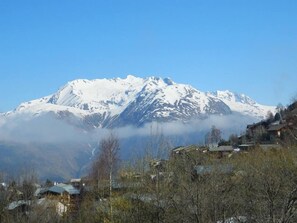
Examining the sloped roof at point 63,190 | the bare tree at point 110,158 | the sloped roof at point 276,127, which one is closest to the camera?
the bare tree at point 110,158

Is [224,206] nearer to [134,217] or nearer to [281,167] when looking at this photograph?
[281,167]

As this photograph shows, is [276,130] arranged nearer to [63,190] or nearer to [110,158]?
[63,190]

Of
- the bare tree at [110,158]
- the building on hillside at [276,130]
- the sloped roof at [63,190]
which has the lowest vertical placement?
the sloped roof at [63,190]

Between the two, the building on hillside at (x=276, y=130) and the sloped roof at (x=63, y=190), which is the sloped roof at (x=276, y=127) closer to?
the building on hillside at (x=276, y=130)

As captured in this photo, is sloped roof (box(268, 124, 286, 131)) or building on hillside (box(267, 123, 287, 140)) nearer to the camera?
building on hillside (box(267, 123, 287, 140))

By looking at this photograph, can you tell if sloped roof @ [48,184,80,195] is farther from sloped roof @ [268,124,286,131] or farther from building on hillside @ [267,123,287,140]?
sloped roof @ [268,124,286,131]

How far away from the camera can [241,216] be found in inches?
1096

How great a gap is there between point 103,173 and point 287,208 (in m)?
42.0

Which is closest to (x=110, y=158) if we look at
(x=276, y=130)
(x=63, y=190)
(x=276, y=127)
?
(x=63, y=190)

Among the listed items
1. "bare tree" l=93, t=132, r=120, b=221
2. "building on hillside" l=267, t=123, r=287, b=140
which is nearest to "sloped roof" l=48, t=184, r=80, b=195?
"bare tree" l=93, t=132, r=120, b=221

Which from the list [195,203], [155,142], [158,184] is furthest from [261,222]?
[155,142]

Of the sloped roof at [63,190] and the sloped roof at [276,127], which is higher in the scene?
the sloped roof at [276,127]

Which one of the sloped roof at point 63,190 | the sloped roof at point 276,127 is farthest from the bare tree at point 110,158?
the sloped roof at point 276,127

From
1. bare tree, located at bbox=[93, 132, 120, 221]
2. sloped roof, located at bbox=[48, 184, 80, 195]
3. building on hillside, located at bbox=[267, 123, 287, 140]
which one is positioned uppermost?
building on hillside, located at bbox=[267, 123, 287, 140]
